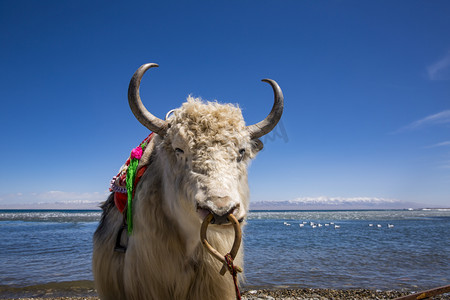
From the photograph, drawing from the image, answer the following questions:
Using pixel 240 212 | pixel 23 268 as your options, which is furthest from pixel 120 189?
pixel 23 268

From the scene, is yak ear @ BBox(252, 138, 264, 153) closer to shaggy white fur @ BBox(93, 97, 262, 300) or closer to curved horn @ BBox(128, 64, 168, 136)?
shaggy white fur @ BBox(93, 97, 262, 300)

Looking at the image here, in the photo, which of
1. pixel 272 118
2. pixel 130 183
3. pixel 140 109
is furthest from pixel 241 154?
pixel 130 183

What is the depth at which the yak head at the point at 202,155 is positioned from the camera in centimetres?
171

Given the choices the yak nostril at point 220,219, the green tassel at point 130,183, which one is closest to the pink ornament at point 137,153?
the green tassel at point 130,183

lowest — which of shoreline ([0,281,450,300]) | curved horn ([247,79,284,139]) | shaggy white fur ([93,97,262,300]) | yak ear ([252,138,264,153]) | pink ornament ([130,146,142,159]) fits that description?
shoreline ([0,281,450,300])

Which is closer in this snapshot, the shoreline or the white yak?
the white yak

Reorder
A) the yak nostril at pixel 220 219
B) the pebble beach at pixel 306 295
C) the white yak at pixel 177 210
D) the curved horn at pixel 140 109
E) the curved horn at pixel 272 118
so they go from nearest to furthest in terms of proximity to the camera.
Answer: the yak nostril at pixel 220 219
the white yak at pixel 177 210
the curved horn at pixel 140 109
the curved horn at pixel 272 118
the pebble beach at pixel 306 295

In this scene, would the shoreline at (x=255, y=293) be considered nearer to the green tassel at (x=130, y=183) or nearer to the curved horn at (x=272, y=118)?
the green tassel at (x=130, y=183)

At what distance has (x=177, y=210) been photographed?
2186 mm

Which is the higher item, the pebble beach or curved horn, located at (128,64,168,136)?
curved horn, located at (128,64,168,136)

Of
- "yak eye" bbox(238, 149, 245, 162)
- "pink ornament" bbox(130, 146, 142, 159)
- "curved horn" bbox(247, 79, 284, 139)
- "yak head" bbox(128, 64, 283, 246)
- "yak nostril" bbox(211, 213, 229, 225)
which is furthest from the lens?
"pink ornament" bbox(130, 146, 142, 159)

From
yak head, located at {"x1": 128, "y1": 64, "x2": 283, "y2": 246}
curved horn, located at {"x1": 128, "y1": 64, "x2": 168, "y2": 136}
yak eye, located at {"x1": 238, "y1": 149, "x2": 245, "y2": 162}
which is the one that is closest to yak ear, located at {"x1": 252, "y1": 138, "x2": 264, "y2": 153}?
yak head, located at {"x1": 128, "y1": 64, "x2": 283, "y2": 246}

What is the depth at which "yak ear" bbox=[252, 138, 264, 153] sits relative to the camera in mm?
2690

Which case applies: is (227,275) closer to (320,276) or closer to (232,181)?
(232,181)
